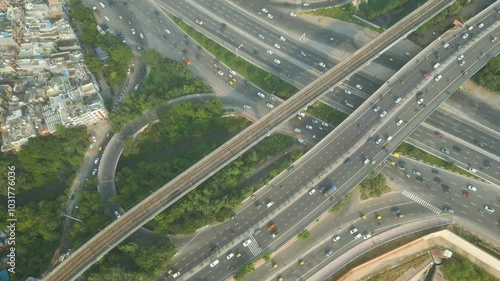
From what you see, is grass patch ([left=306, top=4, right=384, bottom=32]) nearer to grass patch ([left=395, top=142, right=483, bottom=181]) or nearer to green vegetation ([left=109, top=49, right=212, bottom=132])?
grass patch ([left=395, top=142, right=483, bottom=181])

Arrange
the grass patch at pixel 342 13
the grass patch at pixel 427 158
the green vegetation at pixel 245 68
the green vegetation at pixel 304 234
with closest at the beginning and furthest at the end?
1. the green vegetation at pixel 304 234
2. the grass patch at pixel 427 158
3. the green vegetation at pixel 245 68
4. the grass patch at pixel 342 13

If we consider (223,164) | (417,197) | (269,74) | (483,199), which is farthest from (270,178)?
(483,199)

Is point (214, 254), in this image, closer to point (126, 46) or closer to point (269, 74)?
point (269, 74)

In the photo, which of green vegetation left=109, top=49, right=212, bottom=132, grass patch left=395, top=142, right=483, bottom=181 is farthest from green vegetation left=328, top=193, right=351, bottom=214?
green vegetation left=109, top=49, right=212, bottom=132

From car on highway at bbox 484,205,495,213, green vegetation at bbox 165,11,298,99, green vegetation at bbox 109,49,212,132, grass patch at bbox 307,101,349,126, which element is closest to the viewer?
car on highway at bbox 484,205,495,213

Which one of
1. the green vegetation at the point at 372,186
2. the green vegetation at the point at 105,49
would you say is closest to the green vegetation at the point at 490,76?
the green vegetation at the point at 372,186

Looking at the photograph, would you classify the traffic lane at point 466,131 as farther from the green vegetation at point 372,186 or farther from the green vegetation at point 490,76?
the green vegetation at point 372,186
